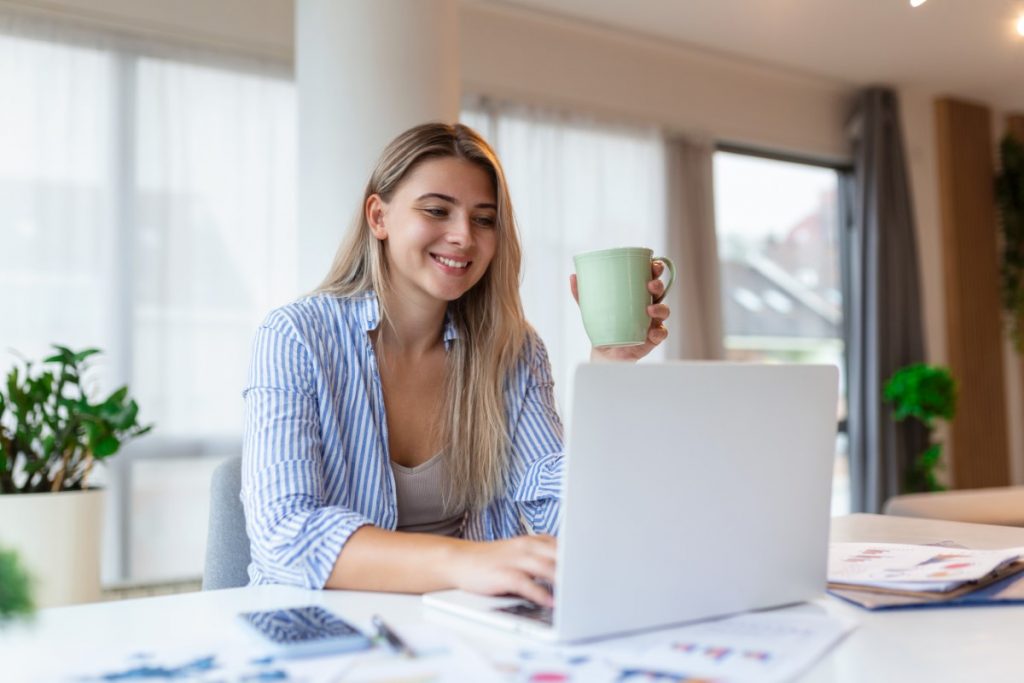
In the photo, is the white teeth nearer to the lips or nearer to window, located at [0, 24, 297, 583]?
the lips

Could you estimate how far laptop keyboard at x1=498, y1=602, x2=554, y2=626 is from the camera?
86 centimetres

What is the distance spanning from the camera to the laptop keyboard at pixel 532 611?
2.81 ft

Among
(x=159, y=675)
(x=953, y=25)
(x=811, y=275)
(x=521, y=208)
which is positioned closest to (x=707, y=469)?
(x=159, y=675)

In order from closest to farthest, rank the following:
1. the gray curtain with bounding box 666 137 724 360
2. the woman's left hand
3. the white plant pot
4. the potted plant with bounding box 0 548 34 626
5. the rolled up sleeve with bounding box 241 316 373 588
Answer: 1. the potted plant with bounding box 0 548 34 626
2. the rolled up sleeve with bounding box 241 316 373 588
3. the woman's left hand
4. the white plant pot
5. the gray curtain with bounding box 666 137 724 360

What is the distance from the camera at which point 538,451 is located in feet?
5.04

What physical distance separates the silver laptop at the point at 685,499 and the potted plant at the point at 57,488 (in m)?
1.78

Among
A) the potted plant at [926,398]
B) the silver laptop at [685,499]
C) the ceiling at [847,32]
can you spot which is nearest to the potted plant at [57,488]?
the silver laptop at [685,499]

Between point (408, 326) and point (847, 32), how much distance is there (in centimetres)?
368

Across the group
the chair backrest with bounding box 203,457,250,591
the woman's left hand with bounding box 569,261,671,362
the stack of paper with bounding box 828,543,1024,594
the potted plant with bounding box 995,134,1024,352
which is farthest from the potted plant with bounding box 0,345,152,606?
the potted plant with bounding box 995,134,1024,352

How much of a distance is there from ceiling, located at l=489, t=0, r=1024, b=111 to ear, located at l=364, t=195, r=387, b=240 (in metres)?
2.89

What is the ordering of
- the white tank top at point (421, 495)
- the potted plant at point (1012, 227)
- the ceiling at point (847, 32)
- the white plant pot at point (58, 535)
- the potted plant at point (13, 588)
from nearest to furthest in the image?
the potted plant at point (13, 588)
the white tank top at point (421, 495)
the white plant pot at point (58, 535)
the ceiling at point (847, 32)
the potted plant at point (1012, 227)

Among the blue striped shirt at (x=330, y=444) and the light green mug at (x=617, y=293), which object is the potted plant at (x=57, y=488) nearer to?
the blue striped shirt at (x=330, y=444)

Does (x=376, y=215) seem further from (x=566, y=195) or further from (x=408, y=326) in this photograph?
(x=566, y=195)

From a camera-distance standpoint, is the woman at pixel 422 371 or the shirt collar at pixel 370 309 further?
the shirt collar at pixel 370 309
